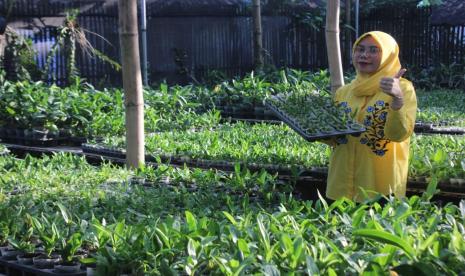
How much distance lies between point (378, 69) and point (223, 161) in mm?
2320

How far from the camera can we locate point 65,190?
5320 mm

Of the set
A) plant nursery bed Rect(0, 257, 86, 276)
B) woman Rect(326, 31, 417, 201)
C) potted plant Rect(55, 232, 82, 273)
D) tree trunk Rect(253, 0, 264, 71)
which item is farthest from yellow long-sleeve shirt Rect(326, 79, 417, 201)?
tree trunk Rect(253, 0, 264, 71)

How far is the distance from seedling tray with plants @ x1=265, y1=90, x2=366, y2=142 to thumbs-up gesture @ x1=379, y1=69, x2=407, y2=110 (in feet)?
1.24

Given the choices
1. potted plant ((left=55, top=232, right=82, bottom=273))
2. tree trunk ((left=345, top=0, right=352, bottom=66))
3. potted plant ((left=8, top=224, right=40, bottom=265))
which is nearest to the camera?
potted plant ((left=55, top=232, right=82, bottom=273))

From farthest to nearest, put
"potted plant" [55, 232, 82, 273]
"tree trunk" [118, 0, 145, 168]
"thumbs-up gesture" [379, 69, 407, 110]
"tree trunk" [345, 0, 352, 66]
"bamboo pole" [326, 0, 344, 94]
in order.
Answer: "tree trunk" [345, 0, 352, 66]
"bamboo pole" [326, 0, 344, 94]
"tree trunk" [118, 0, 145, 168]
"thumbs-up gesture" [379, 69, 407, 110]
"potted plant" [55, 232, 82, 273]

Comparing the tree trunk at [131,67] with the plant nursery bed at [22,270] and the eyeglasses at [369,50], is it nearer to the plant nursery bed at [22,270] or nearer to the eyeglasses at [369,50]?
the eyeglasses at [369,50]

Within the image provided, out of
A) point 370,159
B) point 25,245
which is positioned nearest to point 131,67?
point 370,159

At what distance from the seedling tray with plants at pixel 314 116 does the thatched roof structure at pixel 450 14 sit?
51.6 ft

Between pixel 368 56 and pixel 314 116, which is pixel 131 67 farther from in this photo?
pixel 368 56

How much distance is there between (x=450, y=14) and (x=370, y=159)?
56.2 ft

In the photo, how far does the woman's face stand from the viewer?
5.00 metres

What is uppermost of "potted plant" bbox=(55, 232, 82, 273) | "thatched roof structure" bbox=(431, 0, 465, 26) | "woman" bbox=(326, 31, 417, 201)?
"thatched roof structure" bbox=(431, 0, 465, 26)

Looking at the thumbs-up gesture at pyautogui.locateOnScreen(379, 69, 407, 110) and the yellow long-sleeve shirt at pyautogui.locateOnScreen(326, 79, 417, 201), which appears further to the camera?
the yellow long-sleeve shirt at pyautogui.locateOnScreen(326, 79, 417, 201)

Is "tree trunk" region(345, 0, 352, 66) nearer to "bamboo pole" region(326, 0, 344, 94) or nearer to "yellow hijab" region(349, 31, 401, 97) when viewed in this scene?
"bamboo pole" region(326, 0, 344, 94)
